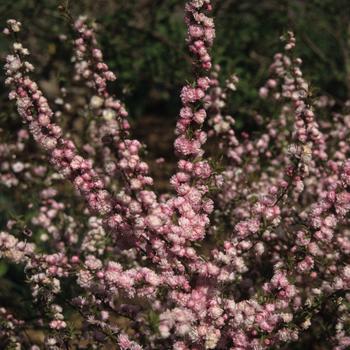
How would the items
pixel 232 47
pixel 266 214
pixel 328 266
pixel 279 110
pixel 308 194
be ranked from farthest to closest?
pixel 232 47 < pixel 279 110 < pixel 308 194 < pixel 328 266 < pixel 266 214

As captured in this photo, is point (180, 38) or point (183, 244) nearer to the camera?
point (183, 244)

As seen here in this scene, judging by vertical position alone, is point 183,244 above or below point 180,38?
below

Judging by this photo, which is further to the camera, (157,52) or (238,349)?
(157,52)

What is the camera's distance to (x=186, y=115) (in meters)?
2.71

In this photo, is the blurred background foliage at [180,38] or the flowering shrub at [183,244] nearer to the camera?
the flowering shrub at [183,244]

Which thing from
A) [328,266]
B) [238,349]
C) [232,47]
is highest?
[232,47]

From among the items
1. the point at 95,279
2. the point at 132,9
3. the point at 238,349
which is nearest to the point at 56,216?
the point at 95,279

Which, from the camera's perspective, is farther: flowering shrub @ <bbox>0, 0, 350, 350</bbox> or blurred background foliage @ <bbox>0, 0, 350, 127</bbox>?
blurred background foliage @ <bbox>0, 0, 350, 127</bbox>

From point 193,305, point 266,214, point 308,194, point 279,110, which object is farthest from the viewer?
point 279,110

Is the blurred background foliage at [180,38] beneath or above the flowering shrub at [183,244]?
above

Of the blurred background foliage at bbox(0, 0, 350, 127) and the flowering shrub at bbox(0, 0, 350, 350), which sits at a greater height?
the blurred background foliage at bbox(0, 0, 350, 127)

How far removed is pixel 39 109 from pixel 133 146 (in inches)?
20.7

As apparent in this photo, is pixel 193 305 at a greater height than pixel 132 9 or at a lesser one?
lesser

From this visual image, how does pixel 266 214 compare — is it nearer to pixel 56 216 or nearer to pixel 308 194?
pixel 308 194
